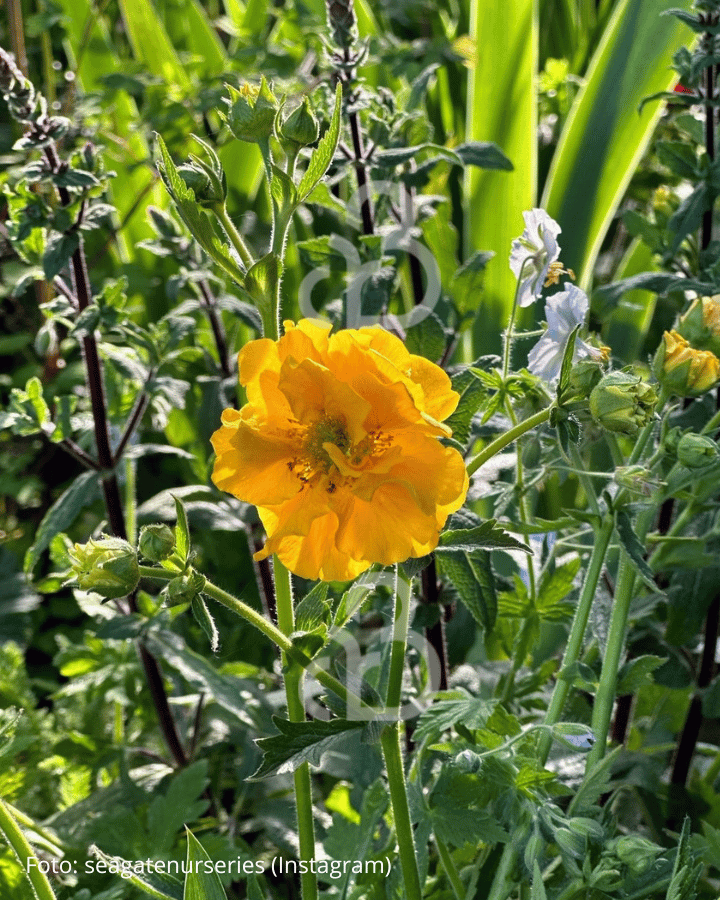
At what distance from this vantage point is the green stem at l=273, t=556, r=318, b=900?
0.54 metres

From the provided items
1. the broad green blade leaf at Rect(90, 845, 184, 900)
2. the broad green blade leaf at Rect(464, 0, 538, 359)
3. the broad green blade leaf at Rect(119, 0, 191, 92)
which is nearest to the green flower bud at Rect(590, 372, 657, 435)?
the broad green blade leaf at Rect(90, 845, 184, 900)

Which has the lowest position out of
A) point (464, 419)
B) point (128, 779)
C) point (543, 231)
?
point (128, 779)

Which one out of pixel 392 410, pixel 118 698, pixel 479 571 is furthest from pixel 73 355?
pixel 392 410

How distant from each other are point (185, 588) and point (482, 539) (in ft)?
0.46

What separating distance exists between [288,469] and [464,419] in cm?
17

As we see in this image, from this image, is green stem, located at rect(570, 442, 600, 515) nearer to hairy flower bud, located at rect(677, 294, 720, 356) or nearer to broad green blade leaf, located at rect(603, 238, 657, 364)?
hairy flower bud, located at rect(677, 294, 720, 356)

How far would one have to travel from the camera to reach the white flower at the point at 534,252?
58 cm

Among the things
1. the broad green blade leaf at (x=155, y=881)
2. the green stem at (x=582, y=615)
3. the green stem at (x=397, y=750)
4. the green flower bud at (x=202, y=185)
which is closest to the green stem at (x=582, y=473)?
the green stem at (x=582, y=615)

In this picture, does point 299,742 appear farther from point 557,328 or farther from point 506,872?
point 557,328

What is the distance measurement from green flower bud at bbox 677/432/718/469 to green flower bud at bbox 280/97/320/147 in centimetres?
25

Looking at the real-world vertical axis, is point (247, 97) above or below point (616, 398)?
above

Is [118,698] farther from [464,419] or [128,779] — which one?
[464,419]

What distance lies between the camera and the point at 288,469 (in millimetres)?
461

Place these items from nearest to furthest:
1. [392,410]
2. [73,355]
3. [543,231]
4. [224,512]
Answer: [392,410] → [543,231] → [224,512] → [73,355]
